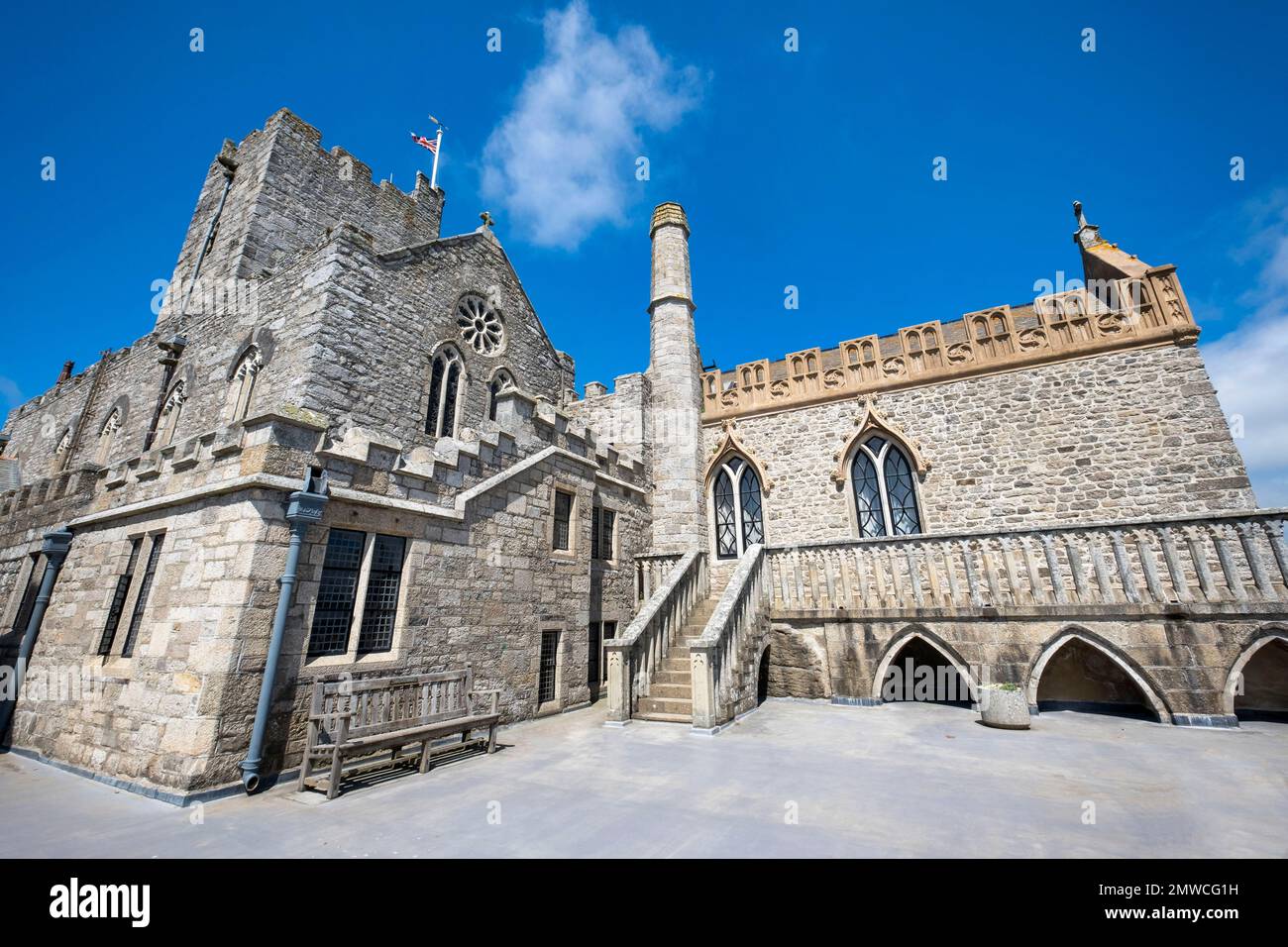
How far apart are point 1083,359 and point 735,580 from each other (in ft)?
31.7

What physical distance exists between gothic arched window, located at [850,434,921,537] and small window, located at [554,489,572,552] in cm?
727

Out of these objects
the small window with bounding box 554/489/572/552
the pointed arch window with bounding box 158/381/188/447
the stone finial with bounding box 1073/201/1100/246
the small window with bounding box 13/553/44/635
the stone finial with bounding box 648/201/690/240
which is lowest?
the small window with bounding box 13/553/44/635

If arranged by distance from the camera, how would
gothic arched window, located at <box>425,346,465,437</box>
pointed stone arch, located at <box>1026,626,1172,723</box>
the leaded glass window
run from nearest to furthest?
1. pointed stone arch, located at <box>1026,626,1172,723</box>
2. the leaded glass window
3. gothic arched window, located at <box>425,346,465,437</box>

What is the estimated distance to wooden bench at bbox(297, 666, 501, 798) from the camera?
5.50 meters

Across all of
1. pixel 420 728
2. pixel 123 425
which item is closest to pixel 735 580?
pixel 420 728

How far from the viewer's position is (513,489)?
9414 mm

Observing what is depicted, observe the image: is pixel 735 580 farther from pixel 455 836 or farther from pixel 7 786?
pixel 7 786

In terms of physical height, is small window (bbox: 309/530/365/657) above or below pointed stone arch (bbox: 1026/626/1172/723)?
above

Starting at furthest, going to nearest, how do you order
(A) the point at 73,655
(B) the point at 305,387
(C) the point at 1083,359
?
1. (C) the point at 1083,359
2. (B) the point at 305,387
3. (A) the point at 73,655

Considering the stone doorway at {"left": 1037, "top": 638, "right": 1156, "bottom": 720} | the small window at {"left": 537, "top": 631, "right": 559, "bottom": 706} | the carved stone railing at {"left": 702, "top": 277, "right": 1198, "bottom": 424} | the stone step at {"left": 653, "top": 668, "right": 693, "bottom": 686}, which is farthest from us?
the carved stone railing at {"left": 702, "top": 277, "right": 1198, "bottom": 424}

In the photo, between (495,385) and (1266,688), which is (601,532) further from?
(1266,688)

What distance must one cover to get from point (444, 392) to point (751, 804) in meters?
11.8

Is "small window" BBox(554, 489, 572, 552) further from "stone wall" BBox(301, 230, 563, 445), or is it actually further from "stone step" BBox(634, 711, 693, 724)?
"stone wall" BBox(301, 230, 563, 445)

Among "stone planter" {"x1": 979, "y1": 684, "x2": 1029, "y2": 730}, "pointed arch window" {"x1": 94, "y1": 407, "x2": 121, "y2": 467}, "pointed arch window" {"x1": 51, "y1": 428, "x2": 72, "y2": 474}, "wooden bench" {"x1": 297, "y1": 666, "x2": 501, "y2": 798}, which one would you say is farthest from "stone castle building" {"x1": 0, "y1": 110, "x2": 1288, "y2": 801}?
"pointed arch window" {"x1": 51, "y1": 428, "x2": 72, "y2": 474}
